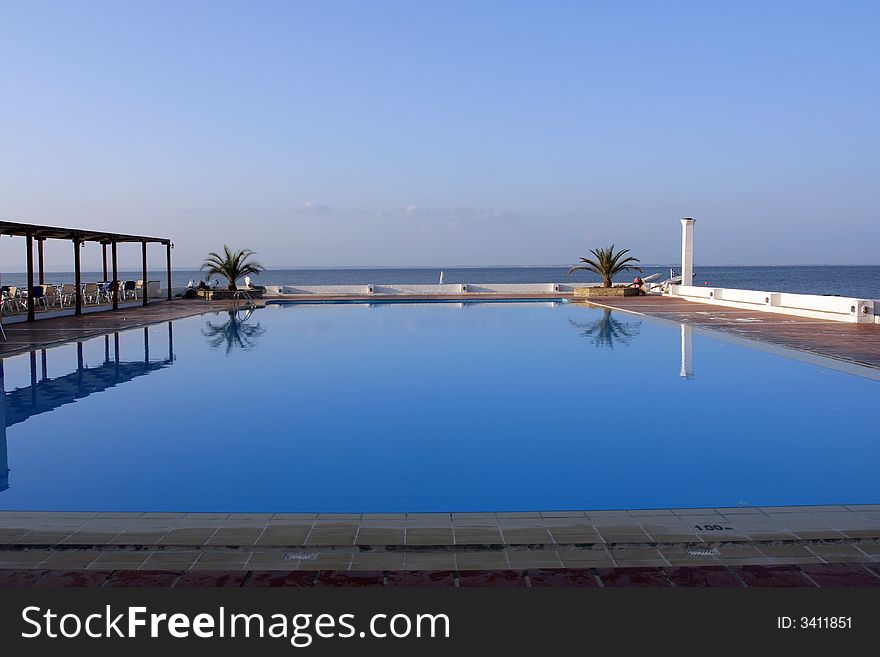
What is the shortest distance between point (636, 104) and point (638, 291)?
6712mm

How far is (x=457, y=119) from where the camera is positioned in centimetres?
2852

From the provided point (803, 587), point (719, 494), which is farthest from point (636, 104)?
point (803, 587)

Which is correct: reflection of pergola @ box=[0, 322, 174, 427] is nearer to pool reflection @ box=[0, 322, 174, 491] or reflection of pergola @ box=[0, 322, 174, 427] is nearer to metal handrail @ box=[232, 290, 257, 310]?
pool reflection @ box=[0, 322, 174, 491]

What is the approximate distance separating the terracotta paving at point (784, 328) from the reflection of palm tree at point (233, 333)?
9236mm

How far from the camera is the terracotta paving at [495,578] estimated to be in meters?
3.33

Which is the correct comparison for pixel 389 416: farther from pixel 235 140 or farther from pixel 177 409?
pixel 235 140

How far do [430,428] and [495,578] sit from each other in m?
4.15

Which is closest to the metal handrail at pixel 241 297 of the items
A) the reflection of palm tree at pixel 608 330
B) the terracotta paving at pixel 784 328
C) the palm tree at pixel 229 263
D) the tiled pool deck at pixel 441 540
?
the palm tree at pixel 229 263

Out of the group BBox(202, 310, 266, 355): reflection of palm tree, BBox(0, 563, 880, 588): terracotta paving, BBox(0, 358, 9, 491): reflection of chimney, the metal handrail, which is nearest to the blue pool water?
BBox(0, 358, 9, 491): reflection of chimney

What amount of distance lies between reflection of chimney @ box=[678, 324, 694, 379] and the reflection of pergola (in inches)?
307

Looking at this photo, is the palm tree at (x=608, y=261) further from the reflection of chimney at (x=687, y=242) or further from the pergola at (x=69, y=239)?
the pergola at (x=69, y=239)

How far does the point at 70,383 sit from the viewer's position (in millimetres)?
9922

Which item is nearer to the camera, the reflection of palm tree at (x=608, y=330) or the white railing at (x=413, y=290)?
the reflection of palm tree at (x=608, y=330)

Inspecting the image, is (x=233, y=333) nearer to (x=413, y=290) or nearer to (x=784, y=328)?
(x=784, y=328)
